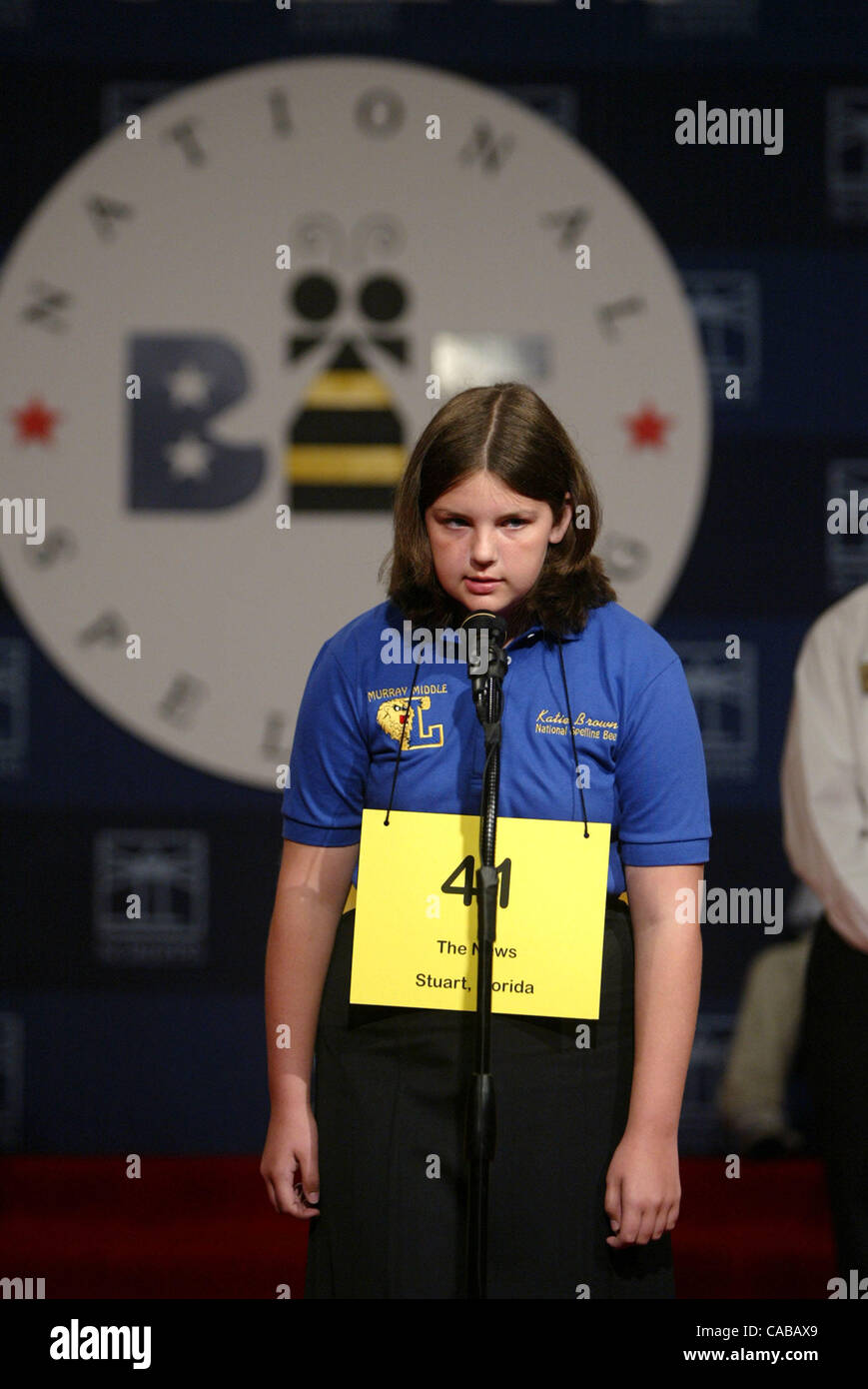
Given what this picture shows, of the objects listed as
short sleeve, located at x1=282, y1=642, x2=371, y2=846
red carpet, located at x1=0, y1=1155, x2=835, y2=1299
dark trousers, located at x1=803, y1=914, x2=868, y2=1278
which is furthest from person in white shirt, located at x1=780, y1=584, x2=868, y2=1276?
short sleeve, located at x1=282, y1=642, x2=371, y2=846

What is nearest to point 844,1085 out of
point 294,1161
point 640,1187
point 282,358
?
point 640,1187

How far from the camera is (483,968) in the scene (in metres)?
1.35

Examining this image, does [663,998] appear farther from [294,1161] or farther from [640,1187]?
[294,1161]

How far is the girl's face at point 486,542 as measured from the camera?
4.84ft

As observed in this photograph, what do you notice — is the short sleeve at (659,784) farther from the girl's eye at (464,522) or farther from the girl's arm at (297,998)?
the girl's arm at (297,998)

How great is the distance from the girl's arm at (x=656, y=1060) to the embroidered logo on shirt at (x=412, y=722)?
0.86 ft

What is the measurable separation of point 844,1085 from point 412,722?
4.59 ft

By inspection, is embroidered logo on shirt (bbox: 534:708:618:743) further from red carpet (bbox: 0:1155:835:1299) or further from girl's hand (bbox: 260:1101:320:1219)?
red carpet (bbox: 0:1155:835:1299)

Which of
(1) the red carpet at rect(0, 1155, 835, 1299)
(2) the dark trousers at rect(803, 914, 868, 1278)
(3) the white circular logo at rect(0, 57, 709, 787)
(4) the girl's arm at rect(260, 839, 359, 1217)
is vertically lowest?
(1) the red carpet at rect(0, 1155, 835, 1299)

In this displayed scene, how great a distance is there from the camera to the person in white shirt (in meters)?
2.48

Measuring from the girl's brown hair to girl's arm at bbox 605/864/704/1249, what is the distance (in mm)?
305

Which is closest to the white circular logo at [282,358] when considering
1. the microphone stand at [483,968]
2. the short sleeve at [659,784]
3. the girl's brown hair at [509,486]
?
the girl's brown hair at [509,486]
